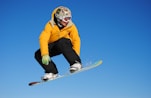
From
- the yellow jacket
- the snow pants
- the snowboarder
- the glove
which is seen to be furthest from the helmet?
the glove

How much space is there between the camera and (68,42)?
A: 13.7 m

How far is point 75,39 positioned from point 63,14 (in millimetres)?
1217

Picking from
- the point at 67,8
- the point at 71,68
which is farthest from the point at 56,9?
the point at 71,68

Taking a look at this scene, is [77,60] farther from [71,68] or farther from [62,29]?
[62,29]

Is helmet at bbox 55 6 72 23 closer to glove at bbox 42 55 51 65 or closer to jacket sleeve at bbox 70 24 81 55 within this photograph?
jacket sleeve at bbox 70 24 81 55

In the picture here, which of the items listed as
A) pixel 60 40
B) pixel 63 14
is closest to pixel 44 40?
pixel 60 40

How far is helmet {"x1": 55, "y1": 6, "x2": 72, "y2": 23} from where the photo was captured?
43.7 feet

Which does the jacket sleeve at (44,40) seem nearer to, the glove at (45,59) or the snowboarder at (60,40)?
the snowboarder at (60,40)

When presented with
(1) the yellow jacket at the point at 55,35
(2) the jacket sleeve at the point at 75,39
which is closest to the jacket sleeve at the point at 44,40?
(1) the yellow jacket at the point at 55,35

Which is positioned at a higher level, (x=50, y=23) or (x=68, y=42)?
(x=50, y=23)

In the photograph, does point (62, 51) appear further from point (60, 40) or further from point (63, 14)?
point (63, 14)

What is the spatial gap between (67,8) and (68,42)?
1288 mm

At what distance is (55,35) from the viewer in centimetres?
1348

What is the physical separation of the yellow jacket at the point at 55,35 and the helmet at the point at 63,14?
229mm
